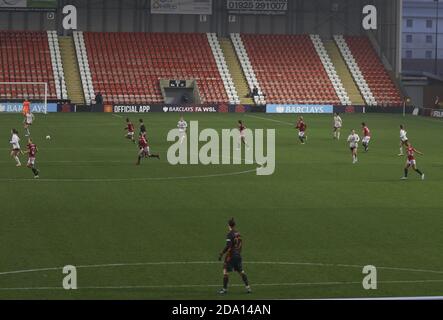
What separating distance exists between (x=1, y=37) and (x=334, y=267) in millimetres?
84726

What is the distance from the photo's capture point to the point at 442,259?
29594 mm

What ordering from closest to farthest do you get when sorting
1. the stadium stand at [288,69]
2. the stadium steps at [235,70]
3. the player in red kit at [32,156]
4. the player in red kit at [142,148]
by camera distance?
the player in red kit at [32,156] < the player in red kit at [142,148] < the stadium steps at [235,70] < the stadium stand at [288,69]

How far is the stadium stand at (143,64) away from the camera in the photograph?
104 meters

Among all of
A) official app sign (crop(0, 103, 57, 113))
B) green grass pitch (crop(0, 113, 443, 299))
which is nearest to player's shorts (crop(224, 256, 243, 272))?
green grass pitch (crop(0, 113, 443, 299))

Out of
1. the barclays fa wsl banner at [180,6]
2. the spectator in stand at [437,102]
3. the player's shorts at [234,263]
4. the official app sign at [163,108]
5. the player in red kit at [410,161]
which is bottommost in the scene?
the player's shorts at [234,263]

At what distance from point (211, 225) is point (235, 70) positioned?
75.1 meters

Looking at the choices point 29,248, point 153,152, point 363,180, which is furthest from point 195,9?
point 29,248

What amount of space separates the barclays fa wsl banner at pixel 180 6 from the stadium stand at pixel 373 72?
54.4 feet

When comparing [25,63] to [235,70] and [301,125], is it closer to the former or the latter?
[235,70]

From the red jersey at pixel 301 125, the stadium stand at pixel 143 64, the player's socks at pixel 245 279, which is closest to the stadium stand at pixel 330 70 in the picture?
the stadium stand at pixel 143 64

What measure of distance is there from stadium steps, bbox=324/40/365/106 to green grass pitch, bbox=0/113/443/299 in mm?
44503

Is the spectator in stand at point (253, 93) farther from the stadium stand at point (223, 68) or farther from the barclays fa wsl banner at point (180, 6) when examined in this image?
the barclays fa wsl banner at point (180, 6)

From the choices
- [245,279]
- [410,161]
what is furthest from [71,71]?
[245,279]

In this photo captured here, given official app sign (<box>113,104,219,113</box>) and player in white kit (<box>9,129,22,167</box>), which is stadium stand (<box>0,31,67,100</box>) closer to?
official app sign (<box>113,104,219,113</box>)
